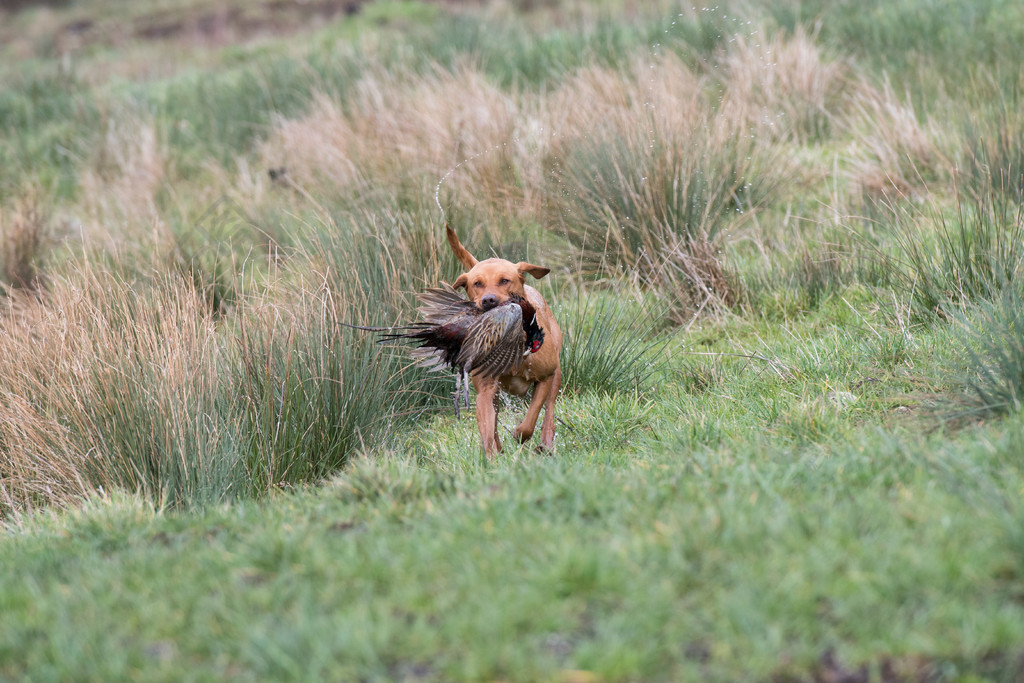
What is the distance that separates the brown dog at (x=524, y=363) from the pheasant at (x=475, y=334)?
2.2 inches

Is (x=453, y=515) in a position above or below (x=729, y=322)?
above

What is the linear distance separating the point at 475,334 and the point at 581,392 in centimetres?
162

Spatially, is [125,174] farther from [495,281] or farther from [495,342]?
[495,342]

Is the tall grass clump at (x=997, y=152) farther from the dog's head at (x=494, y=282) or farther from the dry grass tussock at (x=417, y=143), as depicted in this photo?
the dog's head at (x=494, y=282)

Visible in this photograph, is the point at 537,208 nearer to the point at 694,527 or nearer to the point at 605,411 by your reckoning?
the point at 605,411

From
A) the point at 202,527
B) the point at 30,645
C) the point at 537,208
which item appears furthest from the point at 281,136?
the point at 30,645

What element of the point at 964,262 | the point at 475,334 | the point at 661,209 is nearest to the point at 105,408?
the point at 475,334

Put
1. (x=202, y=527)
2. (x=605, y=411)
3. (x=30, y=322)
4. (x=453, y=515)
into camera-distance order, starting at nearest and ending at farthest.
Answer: (x=453, y=515) → (x=202, y=527) → (x=605, y=411) → (x=30, y=322)

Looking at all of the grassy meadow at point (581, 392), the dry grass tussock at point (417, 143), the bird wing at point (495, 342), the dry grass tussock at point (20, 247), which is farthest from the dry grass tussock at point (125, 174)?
the bird wing at point (495, 342)

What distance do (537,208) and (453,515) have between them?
4155 mm

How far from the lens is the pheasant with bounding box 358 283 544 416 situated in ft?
12.0

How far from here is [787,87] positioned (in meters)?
9.10

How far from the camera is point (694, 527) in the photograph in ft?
9.24

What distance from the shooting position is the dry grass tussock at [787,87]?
29.0 feet
